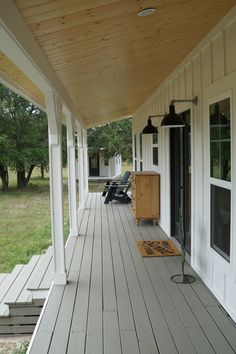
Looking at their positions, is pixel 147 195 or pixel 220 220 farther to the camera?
pixel 147 195

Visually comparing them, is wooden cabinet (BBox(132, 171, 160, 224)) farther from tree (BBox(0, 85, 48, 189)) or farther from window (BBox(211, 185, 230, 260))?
tree (BBox(0, 85, 48, 189))

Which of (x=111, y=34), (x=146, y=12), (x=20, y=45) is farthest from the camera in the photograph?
(x=111, y=34)

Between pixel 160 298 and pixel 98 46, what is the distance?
2.51m

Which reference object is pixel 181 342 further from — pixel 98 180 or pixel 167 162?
pixel 98 180

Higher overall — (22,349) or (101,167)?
(101,167)

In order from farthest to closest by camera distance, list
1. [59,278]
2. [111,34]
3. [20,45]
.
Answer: [59,278] < [111,34] < [20,45]

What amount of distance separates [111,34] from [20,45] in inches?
40.8

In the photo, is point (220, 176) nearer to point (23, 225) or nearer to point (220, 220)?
point (220, 220)

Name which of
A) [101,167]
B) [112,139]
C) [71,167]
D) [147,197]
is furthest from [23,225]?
[101,167]

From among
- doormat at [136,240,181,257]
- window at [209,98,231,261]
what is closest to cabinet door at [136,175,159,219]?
doormat at [136,240,181,257]

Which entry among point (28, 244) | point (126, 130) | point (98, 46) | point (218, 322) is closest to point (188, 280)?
point (218, 322)

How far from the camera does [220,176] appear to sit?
351 centimetres

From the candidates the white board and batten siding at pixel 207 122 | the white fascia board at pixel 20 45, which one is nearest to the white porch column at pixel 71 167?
the white board and batten siding at pixel 207 122

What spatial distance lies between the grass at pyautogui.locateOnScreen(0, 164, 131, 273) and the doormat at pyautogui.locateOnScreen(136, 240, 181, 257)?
3.27 m
